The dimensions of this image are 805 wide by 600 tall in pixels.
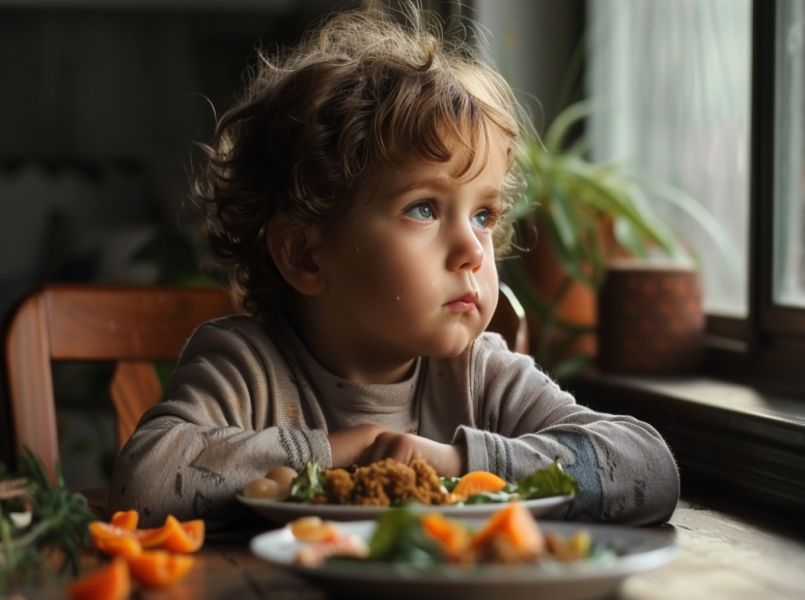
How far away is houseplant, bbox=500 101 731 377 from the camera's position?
204cm

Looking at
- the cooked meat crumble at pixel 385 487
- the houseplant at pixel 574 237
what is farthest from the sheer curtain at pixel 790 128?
the cooked meat crumble at pixel 385 487

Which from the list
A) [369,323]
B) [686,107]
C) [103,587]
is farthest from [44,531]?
[686,107]

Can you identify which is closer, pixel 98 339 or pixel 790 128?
pixel 98 339

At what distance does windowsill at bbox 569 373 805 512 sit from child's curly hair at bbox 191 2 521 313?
0.35m

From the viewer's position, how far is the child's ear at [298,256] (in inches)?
48.3

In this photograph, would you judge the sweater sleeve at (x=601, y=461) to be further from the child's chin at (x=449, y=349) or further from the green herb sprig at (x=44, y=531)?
the green herb sprig at (x=44, y=531)

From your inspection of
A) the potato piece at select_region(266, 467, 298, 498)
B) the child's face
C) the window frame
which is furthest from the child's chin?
the window frame

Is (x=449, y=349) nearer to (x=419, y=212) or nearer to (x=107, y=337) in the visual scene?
(x=419, y=212)

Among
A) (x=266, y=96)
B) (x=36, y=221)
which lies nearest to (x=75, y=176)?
(x=36, y=221)

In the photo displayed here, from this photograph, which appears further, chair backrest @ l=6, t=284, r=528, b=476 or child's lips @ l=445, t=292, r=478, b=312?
chair backrest @ l=6, t=284, r=528, b=476

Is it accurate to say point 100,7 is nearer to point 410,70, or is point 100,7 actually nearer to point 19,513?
point 410,70

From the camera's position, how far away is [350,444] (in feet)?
3.42

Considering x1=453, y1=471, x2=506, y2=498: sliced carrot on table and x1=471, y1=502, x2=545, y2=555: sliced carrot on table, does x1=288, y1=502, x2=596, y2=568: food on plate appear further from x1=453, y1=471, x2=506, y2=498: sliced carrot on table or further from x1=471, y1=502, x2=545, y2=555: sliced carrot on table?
x1=453, y1=471, x2=506, y2=498: sliced carrot on table

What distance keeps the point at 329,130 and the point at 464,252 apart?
0.64 ft
